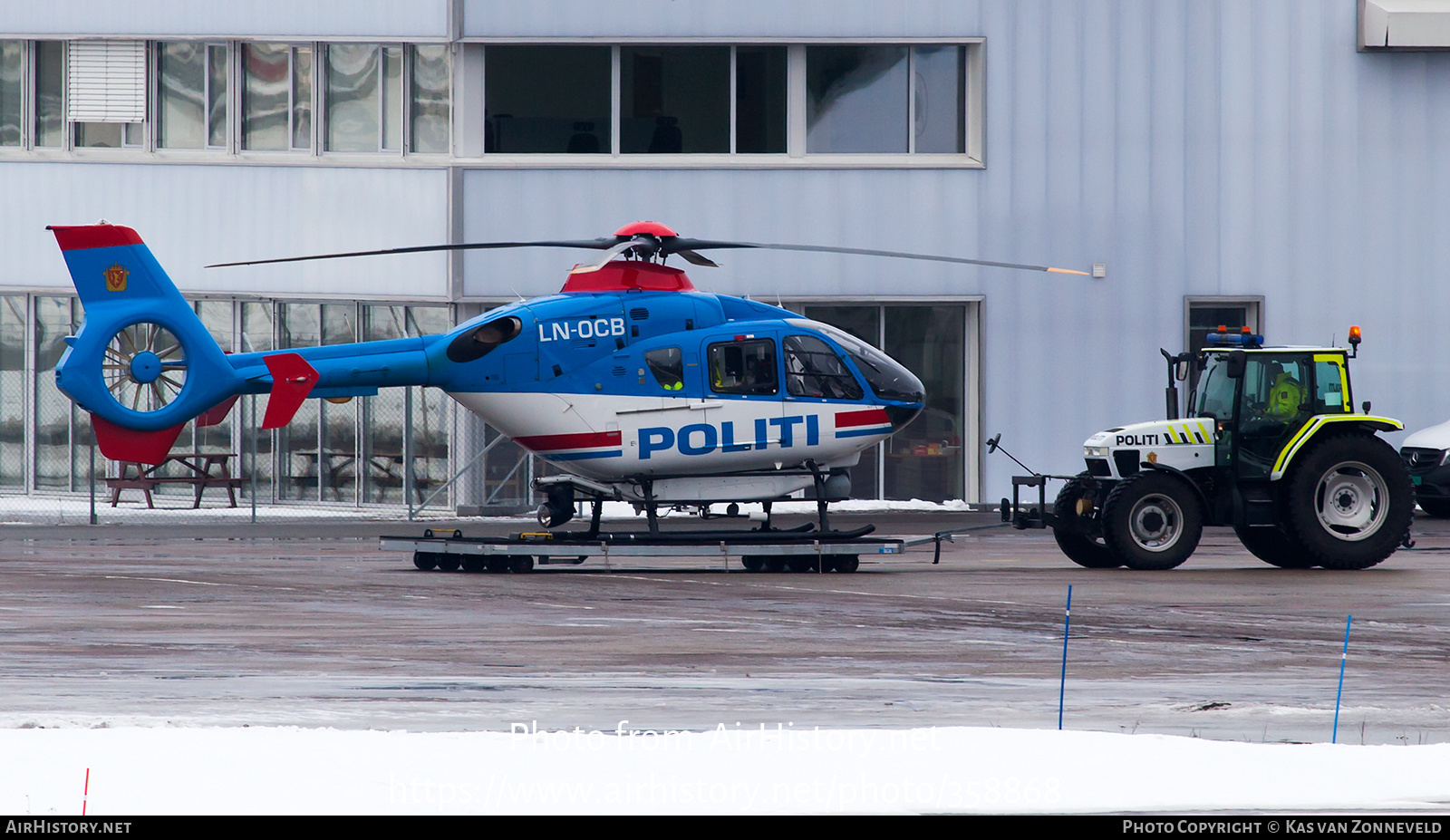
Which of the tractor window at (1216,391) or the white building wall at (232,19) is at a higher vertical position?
the white building wall at (232,19)

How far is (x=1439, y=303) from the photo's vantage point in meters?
28.1

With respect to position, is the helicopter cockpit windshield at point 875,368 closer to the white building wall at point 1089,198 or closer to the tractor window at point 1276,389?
the tractor window at point 1276,389

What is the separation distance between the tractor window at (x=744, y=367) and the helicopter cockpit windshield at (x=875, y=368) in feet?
1.64

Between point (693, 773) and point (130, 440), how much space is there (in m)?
11.8

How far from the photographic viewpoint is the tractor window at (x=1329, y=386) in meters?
18.9

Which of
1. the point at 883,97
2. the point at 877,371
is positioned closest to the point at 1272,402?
the point at 877,371

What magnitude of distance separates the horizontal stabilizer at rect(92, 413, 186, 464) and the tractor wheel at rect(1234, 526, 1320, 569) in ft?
36.4

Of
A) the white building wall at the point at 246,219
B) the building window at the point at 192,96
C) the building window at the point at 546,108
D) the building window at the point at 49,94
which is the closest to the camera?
the white building wall at the point at 246,219

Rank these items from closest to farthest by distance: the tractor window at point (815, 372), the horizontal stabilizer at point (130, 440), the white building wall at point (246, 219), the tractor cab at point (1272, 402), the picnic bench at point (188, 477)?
the horizontal stabilizer at point (130, 440) < the tractor cab at point (1272, 402) < the tractor window at point (815, 372) < the picnic bench at point (188, 477) < the white building wall at point (246, 219)

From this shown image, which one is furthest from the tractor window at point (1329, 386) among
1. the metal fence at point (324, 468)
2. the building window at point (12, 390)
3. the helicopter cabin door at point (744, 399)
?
the building window at point (12, 390)

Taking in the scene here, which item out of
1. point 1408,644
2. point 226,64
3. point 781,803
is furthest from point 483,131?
point 781,803

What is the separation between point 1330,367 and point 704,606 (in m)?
7.57

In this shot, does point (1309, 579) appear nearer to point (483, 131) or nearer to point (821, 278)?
point (821, 278)

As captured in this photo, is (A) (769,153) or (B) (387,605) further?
(A) (769,153)
